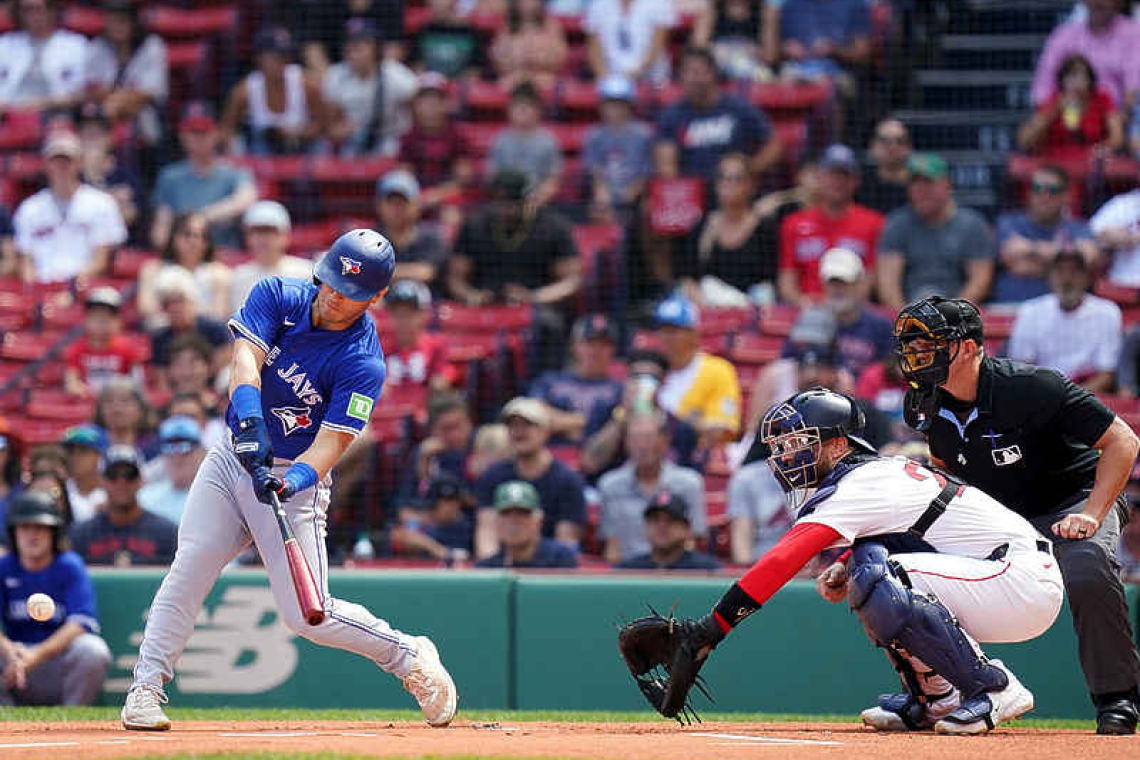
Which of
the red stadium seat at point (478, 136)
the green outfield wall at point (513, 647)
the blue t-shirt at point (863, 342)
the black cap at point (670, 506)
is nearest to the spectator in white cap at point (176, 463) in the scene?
the green outfield wall at point (513, 647)

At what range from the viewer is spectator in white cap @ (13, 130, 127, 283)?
42.6 ft

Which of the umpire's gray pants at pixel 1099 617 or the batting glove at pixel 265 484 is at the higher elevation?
the batting glove at pixel 265 484

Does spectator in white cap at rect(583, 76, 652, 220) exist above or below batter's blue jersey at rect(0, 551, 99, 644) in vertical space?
above

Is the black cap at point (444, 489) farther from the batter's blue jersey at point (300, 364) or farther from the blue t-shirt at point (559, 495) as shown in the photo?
the batter's blue jersey at point (300, 364)

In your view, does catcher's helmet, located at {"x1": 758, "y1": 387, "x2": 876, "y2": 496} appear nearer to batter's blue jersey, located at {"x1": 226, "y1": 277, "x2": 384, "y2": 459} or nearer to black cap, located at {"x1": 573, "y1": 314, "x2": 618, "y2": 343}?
batter's blue jersey, located at {"x1": 226, "y1": 277, "x2": 384, "y2": 459}

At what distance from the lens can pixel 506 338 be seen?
11641 millimetres

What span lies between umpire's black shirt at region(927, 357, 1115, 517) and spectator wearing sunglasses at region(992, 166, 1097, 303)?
5000mm

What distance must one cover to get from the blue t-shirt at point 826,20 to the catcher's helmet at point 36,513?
24.3 ft

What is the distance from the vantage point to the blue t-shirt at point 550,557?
30.4ft

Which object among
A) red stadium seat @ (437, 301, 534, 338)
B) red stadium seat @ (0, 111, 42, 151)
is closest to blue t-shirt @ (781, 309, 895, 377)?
red stadium seat @ (437, 301, 534, 338)

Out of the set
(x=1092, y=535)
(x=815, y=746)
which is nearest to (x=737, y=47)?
(x=1092, y=535)

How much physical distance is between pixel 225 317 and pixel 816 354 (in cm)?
434

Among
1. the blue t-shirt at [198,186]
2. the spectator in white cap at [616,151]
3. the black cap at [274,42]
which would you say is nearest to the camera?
the spectator in white cap at [616,151]

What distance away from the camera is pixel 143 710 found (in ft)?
19.4
